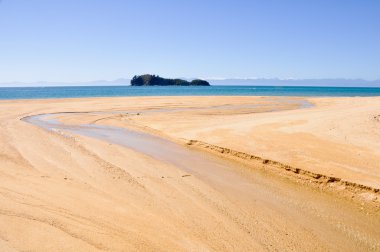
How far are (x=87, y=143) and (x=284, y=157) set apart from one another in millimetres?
7479

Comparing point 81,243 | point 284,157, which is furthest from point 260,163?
point 81,243

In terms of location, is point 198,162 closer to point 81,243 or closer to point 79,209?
point 79,209

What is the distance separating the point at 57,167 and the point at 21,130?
28.6 ft

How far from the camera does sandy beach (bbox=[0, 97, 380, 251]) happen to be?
211 inches

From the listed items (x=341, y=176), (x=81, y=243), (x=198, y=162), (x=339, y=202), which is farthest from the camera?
(x=198, y=162)

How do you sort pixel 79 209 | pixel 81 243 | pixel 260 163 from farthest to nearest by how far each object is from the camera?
1. pixel 260 163
2. pixel 79 209
3. pixel 81 243

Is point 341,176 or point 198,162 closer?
Result: point 341,176

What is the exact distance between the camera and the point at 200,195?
7.55 meters

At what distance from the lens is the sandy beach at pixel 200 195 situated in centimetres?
537

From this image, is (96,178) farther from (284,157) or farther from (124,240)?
(284,157)

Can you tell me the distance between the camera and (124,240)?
205 inches

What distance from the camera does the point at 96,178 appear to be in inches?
335

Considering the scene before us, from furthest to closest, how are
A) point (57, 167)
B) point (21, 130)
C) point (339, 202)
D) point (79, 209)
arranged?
1. point (21, 130)
2. point (57, 167)
3. point (339, 202)
4. point (79, 209)

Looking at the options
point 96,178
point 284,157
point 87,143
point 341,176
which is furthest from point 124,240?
point 87,143
